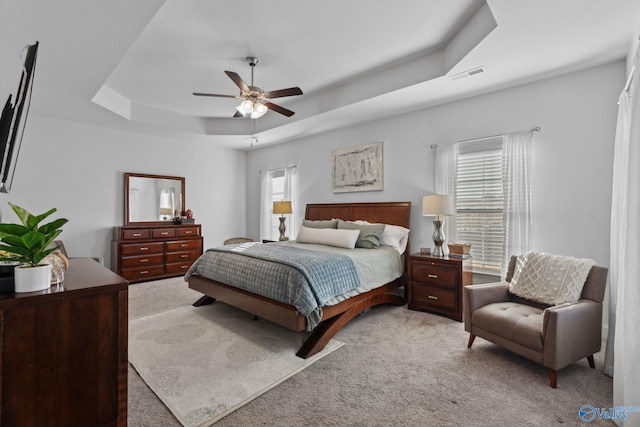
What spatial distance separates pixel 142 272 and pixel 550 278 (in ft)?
18.5

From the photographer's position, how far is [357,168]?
16.6 feet

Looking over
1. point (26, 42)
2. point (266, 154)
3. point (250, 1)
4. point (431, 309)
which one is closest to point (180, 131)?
point (266, 154)

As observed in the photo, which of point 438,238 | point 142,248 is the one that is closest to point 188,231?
point 142,248

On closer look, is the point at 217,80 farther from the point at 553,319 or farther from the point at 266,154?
the point at 553,319

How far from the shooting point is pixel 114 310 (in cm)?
132

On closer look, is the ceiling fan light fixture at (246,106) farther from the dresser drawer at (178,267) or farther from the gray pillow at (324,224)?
the dresser drawer at (178,267)

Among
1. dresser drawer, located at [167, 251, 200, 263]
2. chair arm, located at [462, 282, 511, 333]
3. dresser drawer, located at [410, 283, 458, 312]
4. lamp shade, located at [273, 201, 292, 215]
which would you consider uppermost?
lamp shade, located at [273, 201, 292, 215]

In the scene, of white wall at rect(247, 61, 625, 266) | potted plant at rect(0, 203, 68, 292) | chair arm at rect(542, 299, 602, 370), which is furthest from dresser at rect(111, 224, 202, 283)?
chair arm at rect(542, 299, 602, 370)

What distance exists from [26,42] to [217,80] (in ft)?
6.17

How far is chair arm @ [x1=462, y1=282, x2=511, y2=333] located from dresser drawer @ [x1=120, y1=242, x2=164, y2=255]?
4.96 meters

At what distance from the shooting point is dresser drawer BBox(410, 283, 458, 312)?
3.47 meters

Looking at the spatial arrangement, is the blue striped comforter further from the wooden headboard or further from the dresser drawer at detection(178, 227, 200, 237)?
the dresser drawer at detection(178, 227, 200, 237)

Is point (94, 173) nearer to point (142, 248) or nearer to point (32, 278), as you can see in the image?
point (142, 248)

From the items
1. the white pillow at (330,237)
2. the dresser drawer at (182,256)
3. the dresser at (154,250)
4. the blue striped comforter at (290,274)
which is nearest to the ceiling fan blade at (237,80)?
the blue striped comforter at (290,274)
